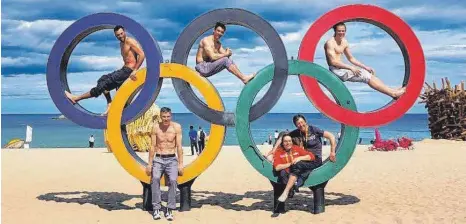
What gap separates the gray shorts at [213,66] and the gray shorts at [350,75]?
74.4 inches

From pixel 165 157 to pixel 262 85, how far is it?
2.10m

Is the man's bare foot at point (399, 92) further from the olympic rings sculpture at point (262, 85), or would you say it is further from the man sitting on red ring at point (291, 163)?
the man sitting on red ring at point (291, 163)

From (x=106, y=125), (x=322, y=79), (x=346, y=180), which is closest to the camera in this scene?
(x=322, y=79)

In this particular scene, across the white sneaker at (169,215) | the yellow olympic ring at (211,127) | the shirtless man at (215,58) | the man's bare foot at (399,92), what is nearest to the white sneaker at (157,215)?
the white sneaker at (169,215)

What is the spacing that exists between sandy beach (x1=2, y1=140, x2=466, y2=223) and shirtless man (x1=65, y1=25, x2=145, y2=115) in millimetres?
2209

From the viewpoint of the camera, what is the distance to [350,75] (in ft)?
33.3

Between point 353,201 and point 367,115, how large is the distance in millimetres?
2241

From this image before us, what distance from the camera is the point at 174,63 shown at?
33.9 feet

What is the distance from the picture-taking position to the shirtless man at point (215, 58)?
1017 cm

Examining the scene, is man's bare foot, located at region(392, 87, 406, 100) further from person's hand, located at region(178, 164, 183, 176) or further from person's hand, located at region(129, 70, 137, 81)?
person's hand, located at region(129, 70, 137, 81)

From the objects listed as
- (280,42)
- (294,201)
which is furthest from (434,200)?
(280,42)

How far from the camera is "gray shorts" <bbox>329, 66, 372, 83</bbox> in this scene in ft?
33.2

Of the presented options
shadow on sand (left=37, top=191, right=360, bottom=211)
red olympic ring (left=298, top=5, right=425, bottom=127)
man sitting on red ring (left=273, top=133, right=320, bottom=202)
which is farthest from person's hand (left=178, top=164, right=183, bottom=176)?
red olympic ring (left=298, top=5, right=425, bottom=127)

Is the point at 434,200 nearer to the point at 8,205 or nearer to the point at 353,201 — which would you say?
the point at 353,201
